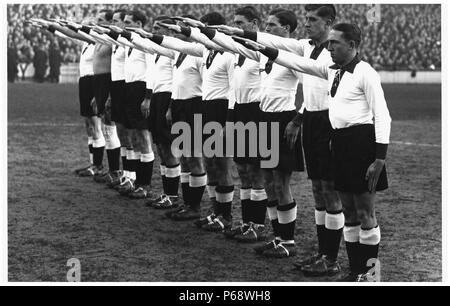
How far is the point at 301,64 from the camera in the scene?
243 inches

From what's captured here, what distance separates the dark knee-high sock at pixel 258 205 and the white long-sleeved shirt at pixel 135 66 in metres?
3.05

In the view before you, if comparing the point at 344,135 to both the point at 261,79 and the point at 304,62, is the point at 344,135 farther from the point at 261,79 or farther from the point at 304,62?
the point at 261,79

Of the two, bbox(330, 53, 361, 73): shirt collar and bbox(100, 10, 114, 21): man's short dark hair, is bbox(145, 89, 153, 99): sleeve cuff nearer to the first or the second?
bbox(100, 10, 114, 21): man's short dark hair

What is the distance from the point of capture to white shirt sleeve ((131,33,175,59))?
29.5 feet

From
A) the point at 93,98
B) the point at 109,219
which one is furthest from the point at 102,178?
the point at 109,219

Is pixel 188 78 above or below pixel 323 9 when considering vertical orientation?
below

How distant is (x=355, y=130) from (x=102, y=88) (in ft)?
19.2

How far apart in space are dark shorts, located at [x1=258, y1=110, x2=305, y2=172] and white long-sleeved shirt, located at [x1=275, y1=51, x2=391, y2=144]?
975 millimetres

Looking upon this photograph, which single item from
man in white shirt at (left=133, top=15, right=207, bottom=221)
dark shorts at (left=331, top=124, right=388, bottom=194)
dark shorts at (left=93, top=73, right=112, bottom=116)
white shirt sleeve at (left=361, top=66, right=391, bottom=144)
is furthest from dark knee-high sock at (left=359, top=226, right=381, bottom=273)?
dark shorts at (left=93, top=73, right=112, bottom=116)

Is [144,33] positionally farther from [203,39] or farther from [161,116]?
[161,116]

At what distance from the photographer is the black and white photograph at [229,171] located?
6.12 m

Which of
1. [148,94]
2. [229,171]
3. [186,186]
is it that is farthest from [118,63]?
[229,171]

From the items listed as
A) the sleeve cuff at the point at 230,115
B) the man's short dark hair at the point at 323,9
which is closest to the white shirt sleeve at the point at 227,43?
the man's short dark hair at the point at 323,9

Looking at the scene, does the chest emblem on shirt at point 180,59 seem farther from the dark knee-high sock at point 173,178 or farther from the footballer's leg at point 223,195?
the dark knee-high sock at point 173,178
